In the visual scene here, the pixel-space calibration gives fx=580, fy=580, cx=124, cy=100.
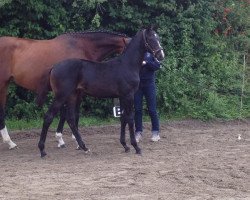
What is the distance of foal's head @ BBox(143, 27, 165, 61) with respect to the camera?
9484 millimetres

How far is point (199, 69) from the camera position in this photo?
1494cm

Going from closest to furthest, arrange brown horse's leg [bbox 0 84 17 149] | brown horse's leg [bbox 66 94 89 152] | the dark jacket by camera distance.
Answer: brown horse's leg [bbox 66 94 89 152], the dark jacket, brown horse's leg [bbox 0 84 17 149]

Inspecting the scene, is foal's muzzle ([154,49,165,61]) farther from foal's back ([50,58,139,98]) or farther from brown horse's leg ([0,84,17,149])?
brown horse's leg ([0,84,17,149])

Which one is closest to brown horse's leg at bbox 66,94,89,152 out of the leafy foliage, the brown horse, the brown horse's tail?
the brown horse's tail

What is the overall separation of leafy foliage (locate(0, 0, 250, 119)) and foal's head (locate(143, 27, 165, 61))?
302 cm

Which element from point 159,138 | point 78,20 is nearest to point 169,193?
point 159,138

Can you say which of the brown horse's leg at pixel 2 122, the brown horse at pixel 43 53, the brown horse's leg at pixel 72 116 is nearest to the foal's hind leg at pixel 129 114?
the brown horse's leg at pixel 72 116

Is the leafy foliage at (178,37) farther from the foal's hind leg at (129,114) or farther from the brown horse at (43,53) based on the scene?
the foal's hind leg at (129,114)

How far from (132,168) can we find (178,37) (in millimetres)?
7107

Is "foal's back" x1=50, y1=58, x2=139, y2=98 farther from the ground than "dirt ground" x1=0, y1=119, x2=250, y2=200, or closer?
farther from the ground

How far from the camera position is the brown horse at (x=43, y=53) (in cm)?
1036

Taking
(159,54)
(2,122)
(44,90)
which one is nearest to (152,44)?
(159,54)

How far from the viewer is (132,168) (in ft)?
27.8

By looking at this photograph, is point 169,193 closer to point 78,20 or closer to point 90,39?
point 90,39
